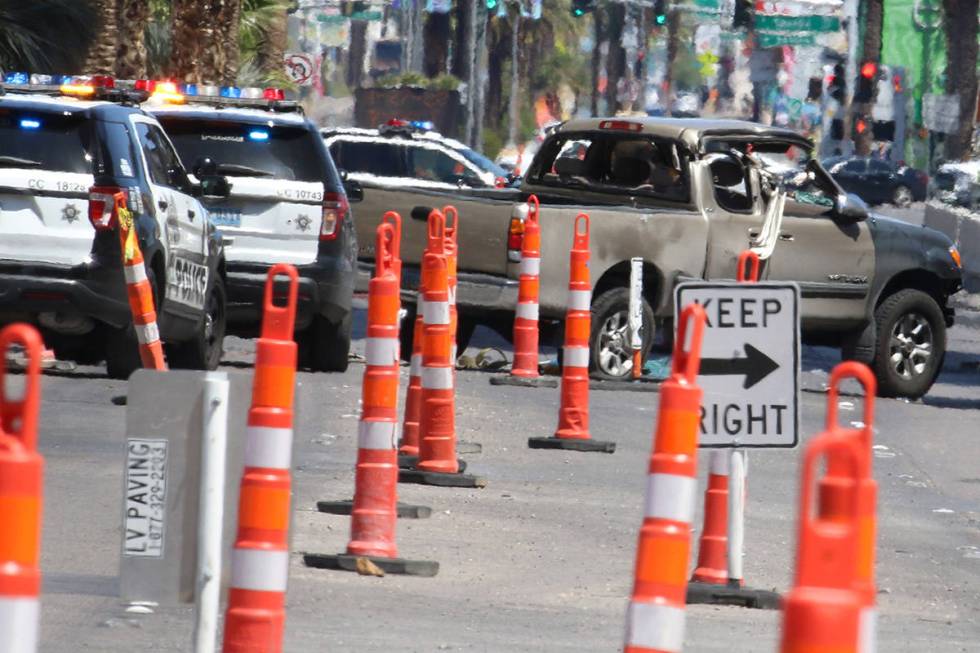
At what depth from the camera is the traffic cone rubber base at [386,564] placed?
894cm

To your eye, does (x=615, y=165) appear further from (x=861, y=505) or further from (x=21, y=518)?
(x=861, y=505)

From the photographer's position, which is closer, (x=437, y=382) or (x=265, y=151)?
(x=437, y=382)

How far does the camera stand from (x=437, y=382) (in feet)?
36.6

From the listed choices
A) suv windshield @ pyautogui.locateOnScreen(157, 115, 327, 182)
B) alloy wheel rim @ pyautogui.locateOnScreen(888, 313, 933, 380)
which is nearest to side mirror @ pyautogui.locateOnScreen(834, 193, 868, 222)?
alloy wheel rim @ pyautogui.locateOnScreen(888, 313, 933, 380)

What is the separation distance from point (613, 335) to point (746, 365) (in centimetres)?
957

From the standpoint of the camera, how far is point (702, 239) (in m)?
17.6

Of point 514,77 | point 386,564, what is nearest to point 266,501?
point 386,564

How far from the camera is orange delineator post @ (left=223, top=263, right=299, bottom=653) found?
19.2 feet

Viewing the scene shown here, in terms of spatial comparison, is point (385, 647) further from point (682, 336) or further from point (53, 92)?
point (53, 92)

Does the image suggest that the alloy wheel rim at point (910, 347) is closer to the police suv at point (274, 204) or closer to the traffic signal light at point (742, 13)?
the police suv at point (274, 204)

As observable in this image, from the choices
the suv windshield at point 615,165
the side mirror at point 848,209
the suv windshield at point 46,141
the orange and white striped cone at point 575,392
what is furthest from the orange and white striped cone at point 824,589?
the side mirror at point 848,209

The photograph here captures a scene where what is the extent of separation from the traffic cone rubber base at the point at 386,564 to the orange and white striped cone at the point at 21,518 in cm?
483

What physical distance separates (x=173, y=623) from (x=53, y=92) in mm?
8399

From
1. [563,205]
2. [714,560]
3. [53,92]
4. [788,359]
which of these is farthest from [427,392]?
[563,205]
